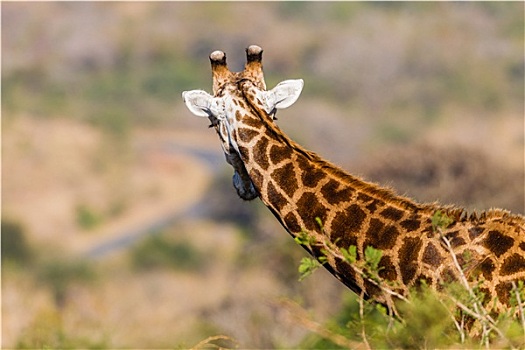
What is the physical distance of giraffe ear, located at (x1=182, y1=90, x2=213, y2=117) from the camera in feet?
28.7

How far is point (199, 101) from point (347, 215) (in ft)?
4.48

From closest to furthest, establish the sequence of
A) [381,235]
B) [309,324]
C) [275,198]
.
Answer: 1. [309,324]
2. [381,235]
3. [275,198]

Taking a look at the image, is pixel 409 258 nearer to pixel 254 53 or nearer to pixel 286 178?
pixel 286 178

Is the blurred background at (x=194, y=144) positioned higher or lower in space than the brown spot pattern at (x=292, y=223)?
higher

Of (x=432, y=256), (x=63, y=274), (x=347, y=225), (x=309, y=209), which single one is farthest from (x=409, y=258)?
(x=63, y=274)

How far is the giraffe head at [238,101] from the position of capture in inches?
336

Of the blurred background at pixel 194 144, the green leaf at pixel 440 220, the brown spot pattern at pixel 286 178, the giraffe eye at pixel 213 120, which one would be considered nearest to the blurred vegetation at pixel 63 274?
the blurred background at pixel 194 144

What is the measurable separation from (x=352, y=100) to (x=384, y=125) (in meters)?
11.4

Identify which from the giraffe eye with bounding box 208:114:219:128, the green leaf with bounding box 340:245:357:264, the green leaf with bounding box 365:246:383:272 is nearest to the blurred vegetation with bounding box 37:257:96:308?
the giraffe eye with bounding box 208:114:219:128

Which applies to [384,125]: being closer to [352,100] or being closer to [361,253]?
[352,100]

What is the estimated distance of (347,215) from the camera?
8.17m

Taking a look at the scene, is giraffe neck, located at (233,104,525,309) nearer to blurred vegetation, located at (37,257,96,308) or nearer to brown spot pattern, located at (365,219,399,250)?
brown spot pattern, located at (365,219,399,250)

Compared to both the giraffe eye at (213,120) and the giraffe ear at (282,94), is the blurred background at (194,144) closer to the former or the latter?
the giraffe eye at (213,120)

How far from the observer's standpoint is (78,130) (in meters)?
93.9
